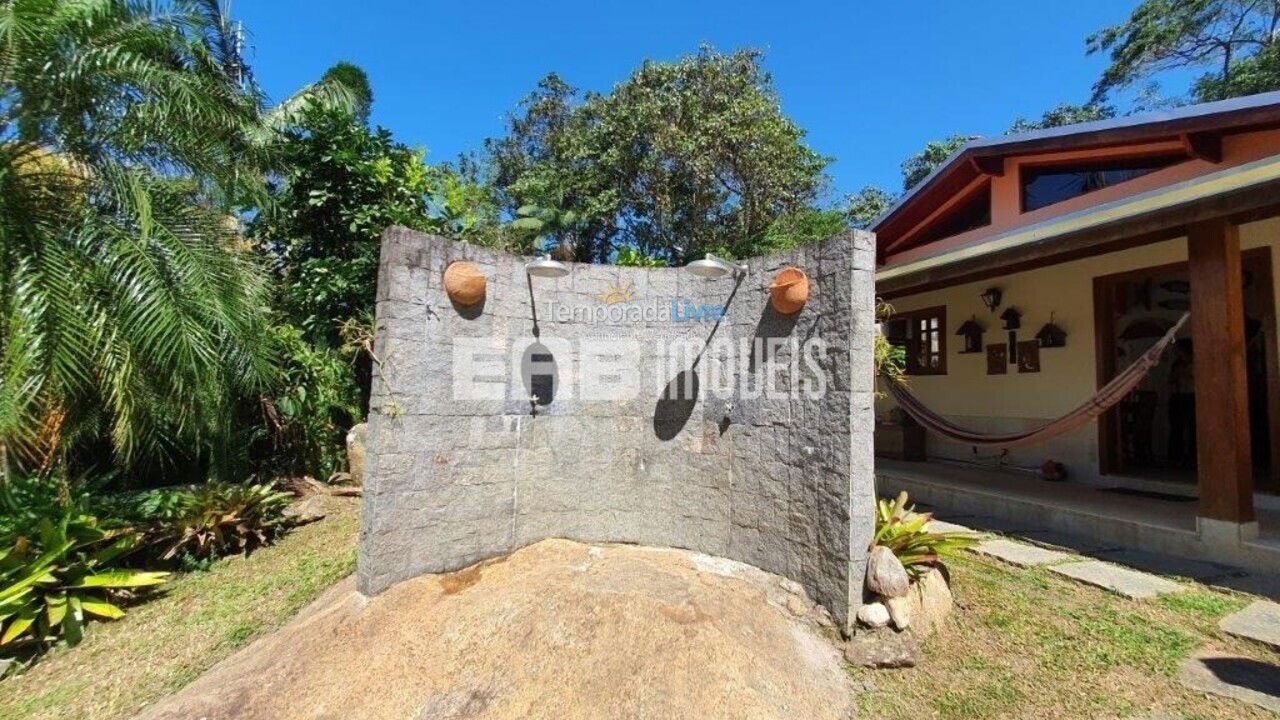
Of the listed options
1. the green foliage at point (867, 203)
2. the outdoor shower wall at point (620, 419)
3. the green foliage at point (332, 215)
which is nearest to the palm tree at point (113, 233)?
A: the green foliage at point (332, 215)

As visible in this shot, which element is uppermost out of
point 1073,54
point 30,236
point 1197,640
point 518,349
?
point 1073,54

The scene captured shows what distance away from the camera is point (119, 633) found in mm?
3873

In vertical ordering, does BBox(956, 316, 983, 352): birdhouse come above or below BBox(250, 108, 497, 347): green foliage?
below

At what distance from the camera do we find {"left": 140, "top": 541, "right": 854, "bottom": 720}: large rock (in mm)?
2707

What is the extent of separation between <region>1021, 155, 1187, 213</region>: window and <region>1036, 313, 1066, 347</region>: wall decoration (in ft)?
4.72

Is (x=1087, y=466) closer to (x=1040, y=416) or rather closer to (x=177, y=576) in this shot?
(x=1040, y=416)

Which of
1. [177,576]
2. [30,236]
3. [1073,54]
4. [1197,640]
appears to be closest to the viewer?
[1197,640]

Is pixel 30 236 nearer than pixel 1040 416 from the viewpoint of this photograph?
Yes

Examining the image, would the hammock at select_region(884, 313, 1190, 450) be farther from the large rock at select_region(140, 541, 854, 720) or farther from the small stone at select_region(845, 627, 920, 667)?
the large rock at select_region(140, 541, 854, 720)

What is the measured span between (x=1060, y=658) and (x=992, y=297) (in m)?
5.59

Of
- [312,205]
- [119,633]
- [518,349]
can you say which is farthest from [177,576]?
[312,205]

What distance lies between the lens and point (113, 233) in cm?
437

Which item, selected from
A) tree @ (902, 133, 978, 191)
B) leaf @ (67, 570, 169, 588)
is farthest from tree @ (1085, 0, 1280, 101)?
leaf @ (67, 570, 169, 588)

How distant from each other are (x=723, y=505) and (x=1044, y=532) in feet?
10.5
